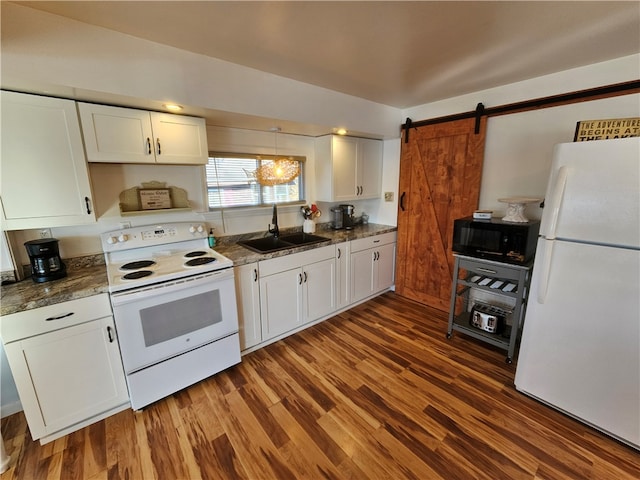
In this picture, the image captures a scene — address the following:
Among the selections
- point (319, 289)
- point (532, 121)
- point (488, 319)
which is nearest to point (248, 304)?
point (319, 289)

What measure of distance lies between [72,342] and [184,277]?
2.28 ft

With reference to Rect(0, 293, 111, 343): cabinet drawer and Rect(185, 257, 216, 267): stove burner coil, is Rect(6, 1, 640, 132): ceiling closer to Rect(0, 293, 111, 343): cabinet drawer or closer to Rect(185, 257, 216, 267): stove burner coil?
Rect(185, 257, 216, 267): stove burner coil

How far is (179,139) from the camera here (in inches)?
80.8

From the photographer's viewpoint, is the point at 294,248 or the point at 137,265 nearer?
the point at 137,265

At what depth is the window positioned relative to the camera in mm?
2639

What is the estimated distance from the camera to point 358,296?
3285 millimetres

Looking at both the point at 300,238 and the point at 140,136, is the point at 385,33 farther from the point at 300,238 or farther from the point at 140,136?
the point at 300,238

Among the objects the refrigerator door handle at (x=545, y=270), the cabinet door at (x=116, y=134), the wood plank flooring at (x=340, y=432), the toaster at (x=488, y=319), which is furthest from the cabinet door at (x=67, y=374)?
the toaster at (x=488, y=319)

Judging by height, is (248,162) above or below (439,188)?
above

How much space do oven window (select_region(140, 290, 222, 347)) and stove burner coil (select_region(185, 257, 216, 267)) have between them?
9.0 inches

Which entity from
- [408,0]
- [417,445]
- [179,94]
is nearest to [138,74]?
[179,94]

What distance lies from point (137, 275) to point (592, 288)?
2850 mm

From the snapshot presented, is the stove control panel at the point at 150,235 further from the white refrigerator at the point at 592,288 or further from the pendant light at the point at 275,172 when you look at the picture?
the white refrigerator at the point at 592,288

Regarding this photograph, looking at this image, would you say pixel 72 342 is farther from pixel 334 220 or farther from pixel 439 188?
pixel 439 188
